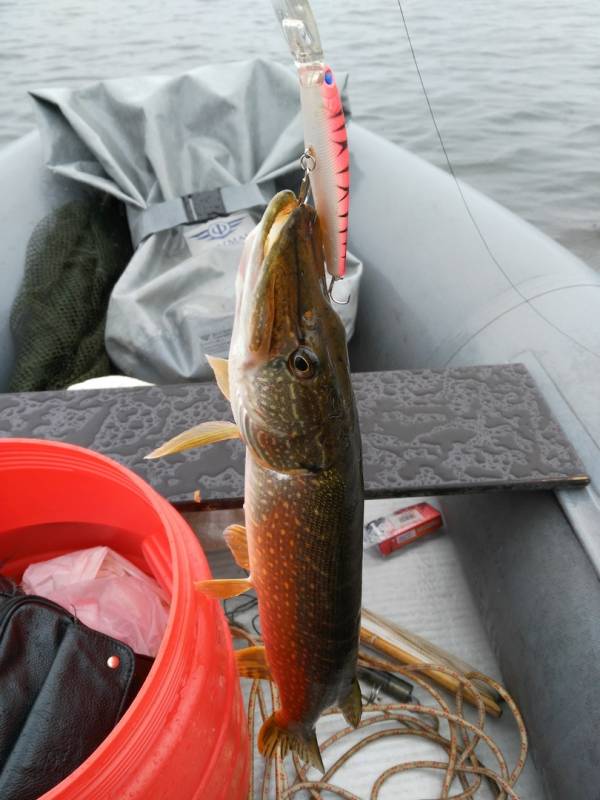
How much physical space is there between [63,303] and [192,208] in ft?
1.91

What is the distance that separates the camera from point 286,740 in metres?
1.20

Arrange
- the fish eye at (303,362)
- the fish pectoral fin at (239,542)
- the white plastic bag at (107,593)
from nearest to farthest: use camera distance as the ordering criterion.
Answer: the fish eye at (303,362) → the fish pectoral fin at (239,542) → the white plastic bag at (107,593)

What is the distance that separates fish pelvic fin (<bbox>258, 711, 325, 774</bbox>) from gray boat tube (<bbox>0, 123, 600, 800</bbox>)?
1.71ft

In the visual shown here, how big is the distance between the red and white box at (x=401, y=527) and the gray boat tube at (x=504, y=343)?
0.07 meters

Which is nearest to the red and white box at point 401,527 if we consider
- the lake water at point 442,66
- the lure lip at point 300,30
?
the lure lip at point 300,30

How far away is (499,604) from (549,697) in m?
0.26

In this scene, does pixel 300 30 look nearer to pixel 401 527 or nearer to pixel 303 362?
pixel 303 362

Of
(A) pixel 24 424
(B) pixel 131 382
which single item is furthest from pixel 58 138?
(A) pixel 24 424

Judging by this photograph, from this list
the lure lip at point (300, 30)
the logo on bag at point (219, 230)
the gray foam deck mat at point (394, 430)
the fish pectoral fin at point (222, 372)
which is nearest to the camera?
the lure lip at point (300, 30)

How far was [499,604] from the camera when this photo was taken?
159 centimetres

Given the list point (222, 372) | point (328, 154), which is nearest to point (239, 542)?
point (222, 372)

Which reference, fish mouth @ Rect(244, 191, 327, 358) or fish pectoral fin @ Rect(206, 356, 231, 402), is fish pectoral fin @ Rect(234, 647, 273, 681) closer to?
fish pectoral fin @ Rect(206, 356, 231, 402)

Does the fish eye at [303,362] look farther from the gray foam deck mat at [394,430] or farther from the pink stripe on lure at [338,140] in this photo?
the gray foam deck mat at [394,430]

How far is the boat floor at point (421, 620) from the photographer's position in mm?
1485
